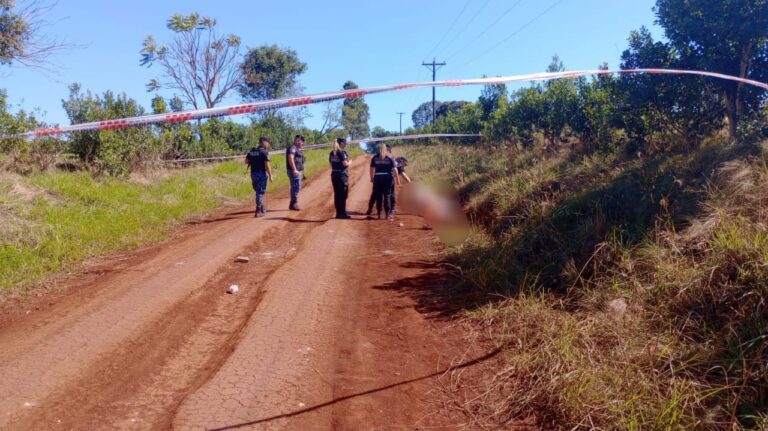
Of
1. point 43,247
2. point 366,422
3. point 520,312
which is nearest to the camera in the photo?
point 366,422

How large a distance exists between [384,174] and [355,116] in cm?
5796

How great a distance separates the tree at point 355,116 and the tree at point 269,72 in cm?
1484

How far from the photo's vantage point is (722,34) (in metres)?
7.75

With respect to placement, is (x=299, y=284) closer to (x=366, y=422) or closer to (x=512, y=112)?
(x=366, y=422)

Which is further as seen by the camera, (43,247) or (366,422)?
(43,247)

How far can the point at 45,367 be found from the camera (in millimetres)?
4367

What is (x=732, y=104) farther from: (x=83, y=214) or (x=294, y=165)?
(x=83, y=214)

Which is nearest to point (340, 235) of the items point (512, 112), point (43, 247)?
point (43, 247)

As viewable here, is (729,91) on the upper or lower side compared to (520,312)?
upper

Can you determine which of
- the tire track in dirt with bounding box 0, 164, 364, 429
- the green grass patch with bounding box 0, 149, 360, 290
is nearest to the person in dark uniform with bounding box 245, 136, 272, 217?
the green grass patch with bounding box 0, 149, 360, 290

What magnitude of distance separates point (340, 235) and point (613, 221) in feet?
16.7

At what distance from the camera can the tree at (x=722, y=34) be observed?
7.36 meters

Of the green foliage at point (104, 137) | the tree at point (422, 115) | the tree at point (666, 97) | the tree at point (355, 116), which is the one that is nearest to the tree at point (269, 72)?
the tree at point (355, 116)

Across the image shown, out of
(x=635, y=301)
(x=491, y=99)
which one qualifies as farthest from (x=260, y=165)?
(x=491, y=99)
